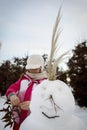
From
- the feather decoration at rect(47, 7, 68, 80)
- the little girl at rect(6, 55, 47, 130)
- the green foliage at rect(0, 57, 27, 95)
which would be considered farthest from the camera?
the green foliage at rect(0, 57, 27, 95)

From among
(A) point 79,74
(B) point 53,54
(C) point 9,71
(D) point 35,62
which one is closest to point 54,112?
(B) point 53,54

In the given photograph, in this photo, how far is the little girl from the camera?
2.33 m

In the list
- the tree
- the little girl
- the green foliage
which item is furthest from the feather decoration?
the green foliage

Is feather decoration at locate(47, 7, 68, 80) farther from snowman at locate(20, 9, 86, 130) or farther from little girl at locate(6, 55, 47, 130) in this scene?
little girl at locate(6, 55, 47, 130)

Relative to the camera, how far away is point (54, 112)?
181 cm

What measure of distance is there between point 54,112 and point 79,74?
1608 centimetres

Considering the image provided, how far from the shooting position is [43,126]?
5.88 ft

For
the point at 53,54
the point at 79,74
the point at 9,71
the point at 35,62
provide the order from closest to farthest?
the point at 53,54 → the point at 35,62 → the point at 79,74 → the point at 9,71

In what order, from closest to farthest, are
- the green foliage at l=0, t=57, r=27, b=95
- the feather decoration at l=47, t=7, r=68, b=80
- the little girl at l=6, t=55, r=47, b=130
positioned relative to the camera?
1. the feather decoration at l=47, t=7, r=68, b=80
2. the little girl at l=6, t=55, r=47, b=130
3. the green foliage at l=0, t=57, r=27, b=95

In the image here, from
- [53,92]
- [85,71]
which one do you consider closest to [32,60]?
[53,92]

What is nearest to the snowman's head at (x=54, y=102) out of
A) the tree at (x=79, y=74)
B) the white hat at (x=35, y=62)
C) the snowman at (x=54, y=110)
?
the snowman at (x=54, y=110)

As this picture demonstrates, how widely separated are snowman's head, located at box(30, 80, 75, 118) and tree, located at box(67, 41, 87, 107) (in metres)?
15.5

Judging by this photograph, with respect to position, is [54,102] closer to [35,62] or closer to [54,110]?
[54,110]

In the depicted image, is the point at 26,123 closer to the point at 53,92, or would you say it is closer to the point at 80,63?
the point at 53,92
